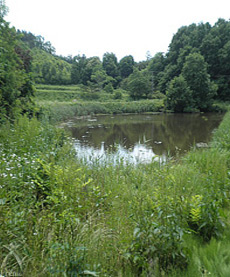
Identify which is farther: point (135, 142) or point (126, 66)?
point (126, 66)

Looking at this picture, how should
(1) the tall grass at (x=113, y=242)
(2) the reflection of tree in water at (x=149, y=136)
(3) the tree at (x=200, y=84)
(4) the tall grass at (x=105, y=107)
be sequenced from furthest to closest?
(3) the tree at (x=200, y=84) → (4) the tall grass at (x=105, y=107) → (2) the reflection of tree in water at (x=149, y=136) → (1) the tall grass at (x=113, y=242)

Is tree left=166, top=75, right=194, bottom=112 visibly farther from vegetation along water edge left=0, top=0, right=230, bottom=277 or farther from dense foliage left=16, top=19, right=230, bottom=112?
vegetation along water edge left=0, top=0, right=230, bottom=277

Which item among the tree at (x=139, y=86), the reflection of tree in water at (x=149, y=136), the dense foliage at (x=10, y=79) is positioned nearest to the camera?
the dense foliage at (x=10, y=79)

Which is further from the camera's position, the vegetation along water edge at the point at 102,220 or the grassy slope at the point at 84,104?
the grassy slope at the point at 84,104

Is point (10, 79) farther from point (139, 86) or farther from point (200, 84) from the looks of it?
point (139, 86)

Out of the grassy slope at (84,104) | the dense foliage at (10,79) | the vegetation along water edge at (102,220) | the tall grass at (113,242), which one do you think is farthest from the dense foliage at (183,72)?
the tall grass at (113,242)

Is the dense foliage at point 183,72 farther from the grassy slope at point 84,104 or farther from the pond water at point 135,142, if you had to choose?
the pond water at point 135,142

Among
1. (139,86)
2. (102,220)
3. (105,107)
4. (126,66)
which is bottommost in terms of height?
(105,107)

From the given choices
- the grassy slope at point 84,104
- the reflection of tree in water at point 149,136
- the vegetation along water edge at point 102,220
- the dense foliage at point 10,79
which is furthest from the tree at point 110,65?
the vegetation along water edge at point 102,220

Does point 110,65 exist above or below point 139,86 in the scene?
above

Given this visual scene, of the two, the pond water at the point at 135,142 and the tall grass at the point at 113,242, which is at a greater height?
the tall grass at the point at 113,242

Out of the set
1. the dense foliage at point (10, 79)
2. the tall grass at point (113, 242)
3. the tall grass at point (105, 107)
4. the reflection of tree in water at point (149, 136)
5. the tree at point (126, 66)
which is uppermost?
the tree at point (126, 66)

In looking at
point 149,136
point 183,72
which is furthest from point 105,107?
point 149,136

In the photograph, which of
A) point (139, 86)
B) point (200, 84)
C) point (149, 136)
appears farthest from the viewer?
point (139, 86)
